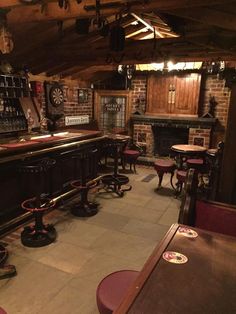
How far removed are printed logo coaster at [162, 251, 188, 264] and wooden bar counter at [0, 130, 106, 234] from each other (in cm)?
220

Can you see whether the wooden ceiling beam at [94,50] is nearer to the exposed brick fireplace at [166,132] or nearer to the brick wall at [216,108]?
the brick wall at [216,108]

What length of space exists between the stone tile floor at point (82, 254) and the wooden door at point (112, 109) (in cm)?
357

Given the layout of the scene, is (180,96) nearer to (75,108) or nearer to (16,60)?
(75,108)

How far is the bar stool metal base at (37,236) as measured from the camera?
10.1 ft

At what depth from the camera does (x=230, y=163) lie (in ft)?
9.31

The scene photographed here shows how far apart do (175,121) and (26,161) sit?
4.38 meters

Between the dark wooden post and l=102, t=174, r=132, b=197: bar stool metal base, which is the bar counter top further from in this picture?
the dark wooden post

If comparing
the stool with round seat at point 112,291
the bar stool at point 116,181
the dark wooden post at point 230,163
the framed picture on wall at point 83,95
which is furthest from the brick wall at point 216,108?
the stool with round seat at point 112,291

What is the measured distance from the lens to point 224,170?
2879 mm

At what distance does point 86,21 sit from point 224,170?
7.78ft

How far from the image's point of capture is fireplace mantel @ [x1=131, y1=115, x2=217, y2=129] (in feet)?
21.3

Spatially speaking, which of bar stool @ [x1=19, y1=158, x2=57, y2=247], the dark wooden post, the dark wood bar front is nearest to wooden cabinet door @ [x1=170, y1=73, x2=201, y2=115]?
the dark wooden post

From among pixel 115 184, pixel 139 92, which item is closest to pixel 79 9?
pixel 115 184

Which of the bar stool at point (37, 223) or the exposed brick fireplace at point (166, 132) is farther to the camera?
the exposed brick fireplace at point (166, 132)
